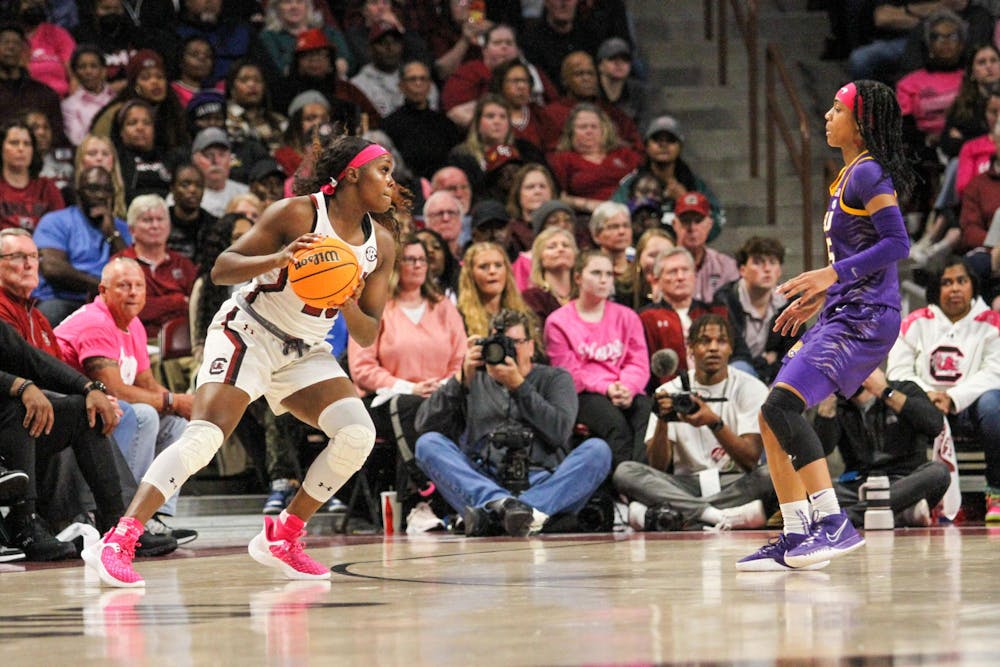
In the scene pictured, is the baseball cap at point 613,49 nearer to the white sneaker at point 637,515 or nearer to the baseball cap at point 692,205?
the baseball cap at point 692,205

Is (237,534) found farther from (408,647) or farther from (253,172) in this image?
(408,647)

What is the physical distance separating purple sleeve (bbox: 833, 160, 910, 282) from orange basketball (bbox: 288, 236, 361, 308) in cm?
167

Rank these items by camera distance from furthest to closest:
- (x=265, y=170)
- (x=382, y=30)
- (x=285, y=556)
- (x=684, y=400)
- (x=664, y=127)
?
(x=382, y=30), (x=664, y=127), (x=265, y=170), (x=684, y=400), (x=285, y=556)

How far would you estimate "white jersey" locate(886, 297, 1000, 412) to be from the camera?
8.55 metres

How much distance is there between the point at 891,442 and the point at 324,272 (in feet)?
13.0

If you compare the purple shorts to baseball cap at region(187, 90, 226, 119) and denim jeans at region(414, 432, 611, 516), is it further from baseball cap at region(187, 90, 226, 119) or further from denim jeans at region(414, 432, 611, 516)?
baseball cap at region(187, 90, 226, 119)

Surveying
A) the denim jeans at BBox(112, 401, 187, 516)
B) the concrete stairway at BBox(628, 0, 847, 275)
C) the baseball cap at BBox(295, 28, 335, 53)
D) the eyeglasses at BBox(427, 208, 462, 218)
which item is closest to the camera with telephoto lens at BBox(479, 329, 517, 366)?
the denim jeans at BBox(112, 401, 187, 516)

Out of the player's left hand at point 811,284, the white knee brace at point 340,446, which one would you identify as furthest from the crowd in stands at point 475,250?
the player's left hand at point 811,284

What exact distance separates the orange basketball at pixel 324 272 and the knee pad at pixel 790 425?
4.90 ft

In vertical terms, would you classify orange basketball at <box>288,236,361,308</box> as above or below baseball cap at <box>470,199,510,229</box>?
below

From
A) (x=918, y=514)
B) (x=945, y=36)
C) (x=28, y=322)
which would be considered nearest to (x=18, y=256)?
(x=28, y=322)

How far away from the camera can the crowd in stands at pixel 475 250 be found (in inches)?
309

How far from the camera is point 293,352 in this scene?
5555 millimetres

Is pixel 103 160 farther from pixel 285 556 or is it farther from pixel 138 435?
pixel 285 556
